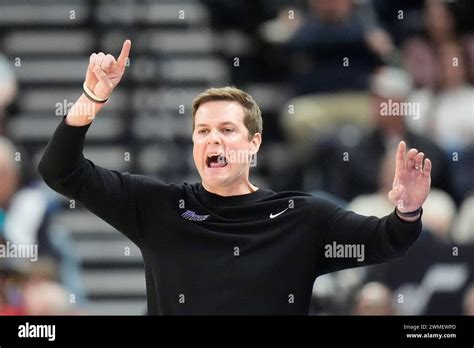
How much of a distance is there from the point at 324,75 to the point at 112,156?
109 centimetres

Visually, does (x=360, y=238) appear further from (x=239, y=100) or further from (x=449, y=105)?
(x=449, y=105)

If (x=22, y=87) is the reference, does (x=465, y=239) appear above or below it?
below

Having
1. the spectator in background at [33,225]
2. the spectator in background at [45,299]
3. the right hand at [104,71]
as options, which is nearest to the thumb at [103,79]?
the right hand at [104,71]

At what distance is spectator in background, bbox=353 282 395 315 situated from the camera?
4.48 m

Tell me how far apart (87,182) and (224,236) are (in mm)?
478

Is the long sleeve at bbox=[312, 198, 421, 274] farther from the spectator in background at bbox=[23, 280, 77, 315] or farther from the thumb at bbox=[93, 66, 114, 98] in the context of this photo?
the spectator in background at bbox=[23, 280, 77, 315]

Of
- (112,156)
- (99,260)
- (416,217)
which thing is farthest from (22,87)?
(416,217)

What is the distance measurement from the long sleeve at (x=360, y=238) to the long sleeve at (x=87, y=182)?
63 cm

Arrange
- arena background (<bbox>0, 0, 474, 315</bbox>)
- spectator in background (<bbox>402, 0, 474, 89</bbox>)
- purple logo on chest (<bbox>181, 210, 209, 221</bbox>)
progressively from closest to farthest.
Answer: purple logo on chest (<bbox>181, 210, 209, 221</bbox>)
arena background (<bbox>0, 0, 474, 315</bbox>)
spectator in background (<bbox>402, 0, 474, 89</bbox>)

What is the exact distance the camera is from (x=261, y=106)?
16.5 feet

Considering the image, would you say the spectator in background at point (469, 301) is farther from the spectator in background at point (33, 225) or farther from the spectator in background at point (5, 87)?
the spectator in background at point (5, 87)

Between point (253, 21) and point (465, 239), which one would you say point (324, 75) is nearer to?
point (253, 21)

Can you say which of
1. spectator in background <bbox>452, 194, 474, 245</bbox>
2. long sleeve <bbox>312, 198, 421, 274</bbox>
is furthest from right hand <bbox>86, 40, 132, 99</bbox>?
spectator in background <bbox>452, 194, 474, 245</bbox>

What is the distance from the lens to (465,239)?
15.7 ft
